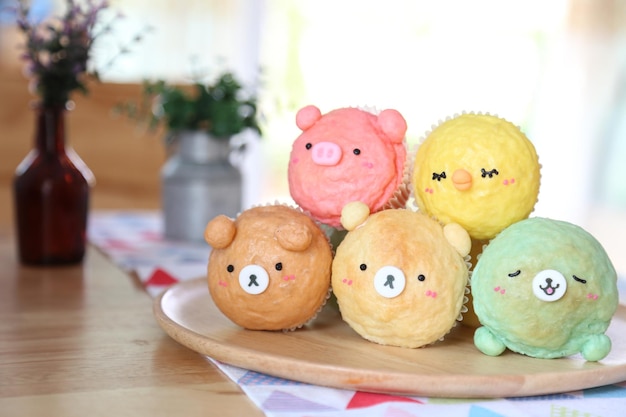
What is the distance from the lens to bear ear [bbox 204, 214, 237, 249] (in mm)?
705

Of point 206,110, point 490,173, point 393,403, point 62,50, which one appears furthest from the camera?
point 206,110

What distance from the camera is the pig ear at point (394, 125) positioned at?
2.47ft

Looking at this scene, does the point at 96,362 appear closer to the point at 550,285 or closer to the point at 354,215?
the point at 354,215

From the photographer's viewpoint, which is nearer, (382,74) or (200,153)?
(200,153)

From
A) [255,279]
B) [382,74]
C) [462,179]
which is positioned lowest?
[382,74]

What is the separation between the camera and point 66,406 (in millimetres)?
563

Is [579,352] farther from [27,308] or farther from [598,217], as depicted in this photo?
[598,217]

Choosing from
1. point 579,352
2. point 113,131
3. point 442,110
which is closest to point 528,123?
point 442,110

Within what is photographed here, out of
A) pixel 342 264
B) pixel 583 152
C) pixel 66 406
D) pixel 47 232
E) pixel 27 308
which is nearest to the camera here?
pixel 66 406

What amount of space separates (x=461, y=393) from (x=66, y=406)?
0.97ft

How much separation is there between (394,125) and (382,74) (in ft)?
11.5

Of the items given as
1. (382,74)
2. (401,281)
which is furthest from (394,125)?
(382,74)

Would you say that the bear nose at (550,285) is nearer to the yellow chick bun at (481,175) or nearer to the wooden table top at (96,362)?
the yellow chick bun at (481,175)

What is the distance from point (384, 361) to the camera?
639 mm
